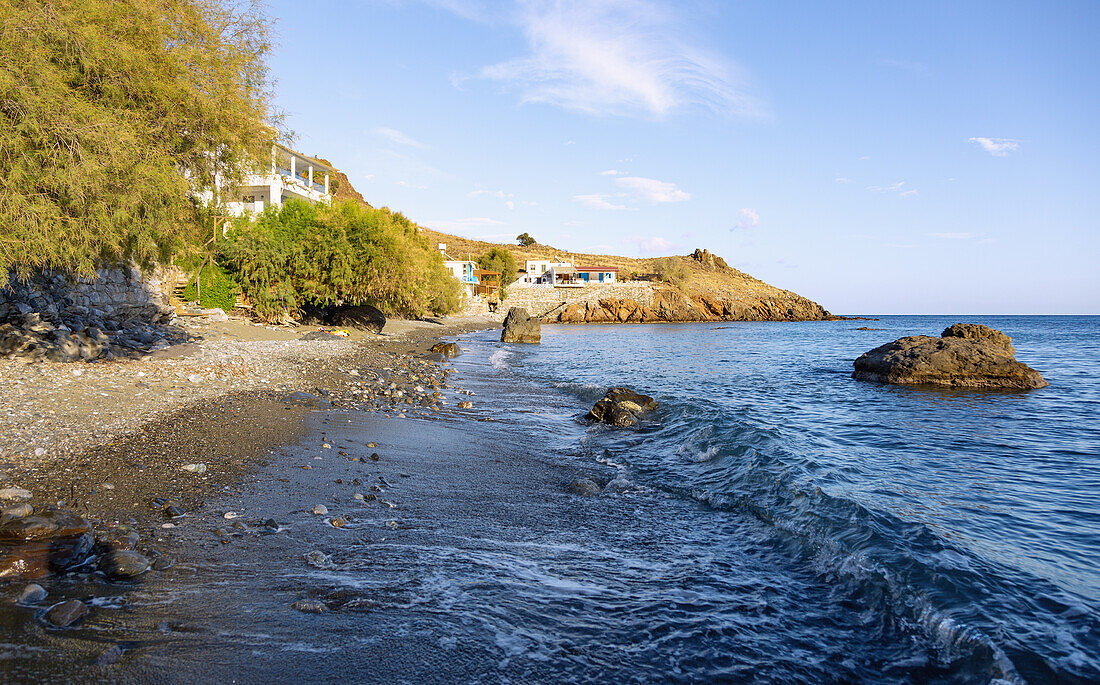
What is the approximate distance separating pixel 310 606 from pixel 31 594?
190cm

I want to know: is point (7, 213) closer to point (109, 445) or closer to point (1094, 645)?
point (109, 445)

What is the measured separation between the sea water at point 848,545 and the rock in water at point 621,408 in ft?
1.62

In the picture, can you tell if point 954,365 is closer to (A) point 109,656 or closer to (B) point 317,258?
(A) point 109,656

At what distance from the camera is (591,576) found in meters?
5.54

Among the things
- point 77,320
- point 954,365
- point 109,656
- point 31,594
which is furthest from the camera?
point 954,365

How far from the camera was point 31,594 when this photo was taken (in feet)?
13.7

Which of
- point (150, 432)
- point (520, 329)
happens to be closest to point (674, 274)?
point (520, 329)

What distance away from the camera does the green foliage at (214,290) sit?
28047 millimetres

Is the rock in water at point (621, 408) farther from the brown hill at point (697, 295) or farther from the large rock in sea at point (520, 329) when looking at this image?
the brown hill at point (697, 295)

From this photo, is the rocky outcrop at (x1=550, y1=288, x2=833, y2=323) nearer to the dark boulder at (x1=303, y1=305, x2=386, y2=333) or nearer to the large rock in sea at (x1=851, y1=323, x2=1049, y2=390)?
the dark boulder at (x1=303, y1=305, x2=386, y2=333)

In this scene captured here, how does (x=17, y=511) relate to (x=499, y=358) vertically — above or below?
above

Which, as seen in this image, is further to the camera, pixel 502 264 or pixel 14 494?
pixel 502 264

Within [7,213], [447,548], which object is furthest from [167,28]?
[447,548]

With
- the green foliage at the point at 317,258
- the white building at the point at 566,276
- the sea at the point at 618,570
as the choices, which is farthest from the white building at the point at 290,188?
the white building at the point at 566,276
